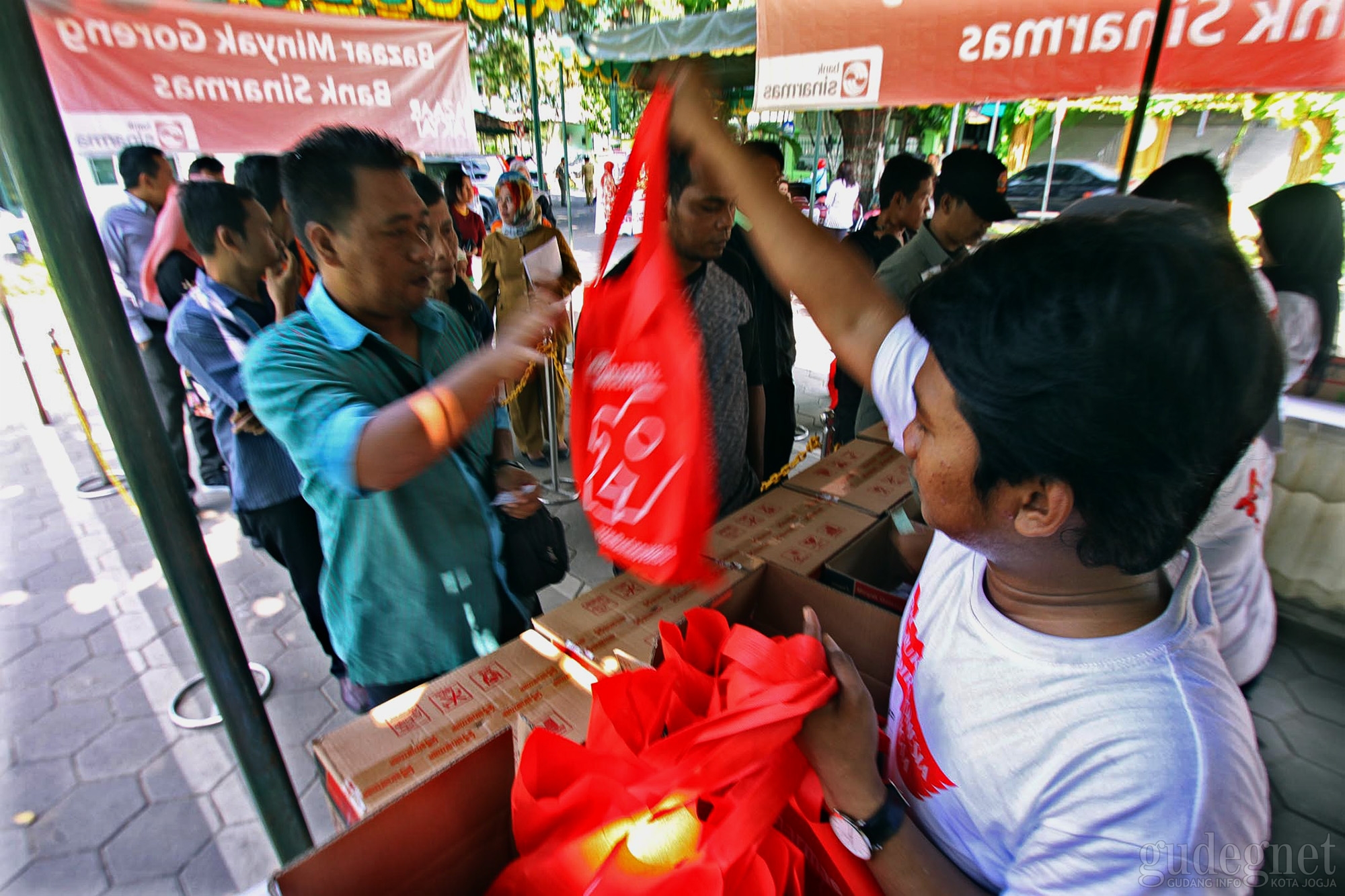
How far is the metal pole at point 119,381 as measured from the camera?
2.92 feet

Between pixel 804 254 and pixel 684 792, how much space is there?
91 centimetres

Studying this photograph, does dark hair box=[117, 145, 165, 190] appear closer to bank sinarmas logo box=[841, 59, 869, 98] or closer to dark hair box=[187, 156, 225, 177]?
dark hair box=[187, 156, 225, 177]

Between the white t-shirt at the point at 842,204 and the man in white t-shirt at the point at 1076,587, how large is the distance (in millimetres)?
13729

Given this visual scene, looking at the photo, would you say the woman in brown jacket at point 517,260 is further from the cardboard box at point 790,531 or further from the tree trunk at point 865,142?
the tree trunk at point 865,142

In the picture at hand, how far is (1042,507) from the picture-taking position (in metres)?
0.71

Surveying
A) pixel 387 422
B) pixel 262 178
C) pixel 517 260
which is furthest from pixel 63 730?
pixel 517 260

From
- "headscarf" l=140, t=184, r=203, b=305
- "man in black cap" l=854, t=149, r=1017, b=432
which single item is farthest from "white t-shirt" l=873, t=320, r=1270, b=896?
"headscarf" l=140, t=184, r=203, b=305

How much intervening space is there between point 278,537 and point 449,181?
4743mm

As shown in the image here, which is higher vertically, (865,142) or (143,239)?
(865,142)

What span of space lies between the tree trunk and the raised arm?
12.1m

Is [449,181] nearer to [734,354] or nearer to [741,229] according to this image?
[741,229]

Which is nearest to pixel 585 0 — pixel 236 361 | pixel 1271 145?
pixel 236 361

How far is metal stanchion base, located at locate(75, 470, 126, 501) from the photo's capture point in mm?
4410

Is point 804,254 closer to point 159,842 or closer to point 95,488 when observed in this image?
point 159,842
